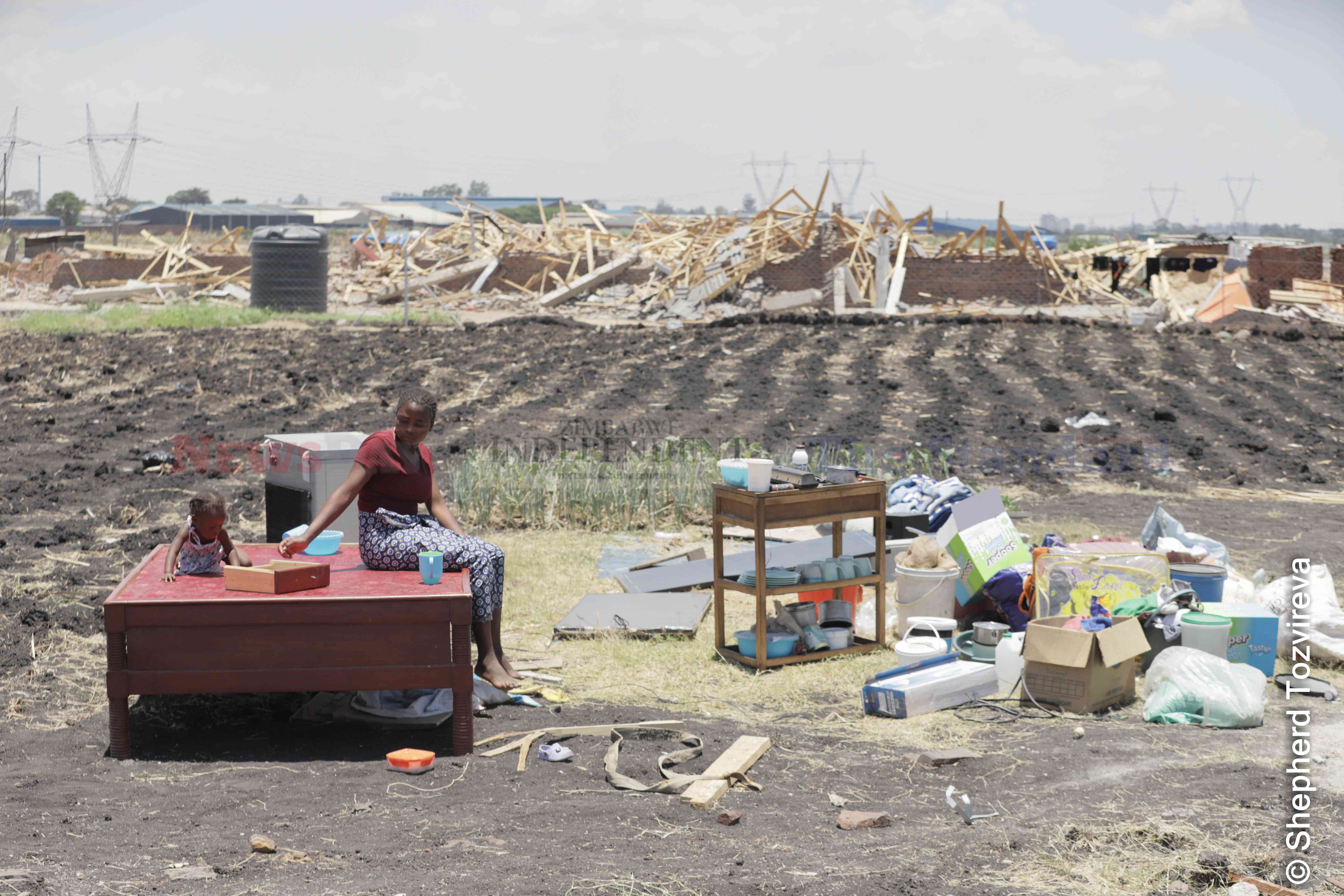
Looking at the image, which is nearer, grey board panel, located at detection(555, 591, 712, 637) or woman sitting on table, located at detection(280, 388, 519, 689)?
woman sitting on table, located at detection(280, 388, 519, 689)

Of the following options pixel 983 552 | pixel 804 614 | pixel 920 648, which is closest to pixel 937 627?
pixel 920 648

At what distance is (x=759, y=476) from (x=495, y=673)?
1569mm

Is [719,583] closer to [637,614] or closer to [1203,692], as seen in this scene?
[637,614]

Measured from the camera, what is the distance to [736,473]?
6137 mm

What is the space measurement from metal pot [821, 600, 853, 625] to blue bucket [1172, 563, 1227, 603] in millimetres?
1614

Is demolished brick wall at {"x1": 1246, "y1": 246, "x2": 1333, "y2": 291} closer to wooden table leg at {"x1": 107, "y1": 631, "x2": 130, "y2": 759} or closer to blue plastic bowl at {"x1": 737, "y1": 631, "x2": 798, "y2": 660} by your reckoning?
blue plastic bowl at {"x1": 737, "y1": 631, "x2": 798, "y2": 660}

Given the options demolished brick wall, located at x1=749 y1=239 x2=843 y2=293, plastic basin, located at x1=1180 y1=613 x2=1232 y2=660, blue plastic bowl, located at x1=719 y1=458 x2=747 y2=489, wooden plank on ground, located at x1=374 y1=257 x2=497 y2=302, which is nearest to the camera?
plastic basin, located at x1=1180 y1=613 x2=1232 y2=660

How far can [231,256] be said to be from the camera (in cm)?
3391

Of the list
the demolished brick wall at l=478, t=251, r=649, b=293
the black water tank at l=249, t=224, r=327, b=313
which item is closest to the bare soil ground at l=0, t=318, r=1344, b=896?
the black water tank at l=249, t=224, r=327, b=313

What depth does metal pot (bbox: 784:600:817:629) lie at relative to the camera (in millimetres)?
6297

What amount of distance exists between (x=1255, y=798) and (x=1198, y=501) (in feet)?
22.2

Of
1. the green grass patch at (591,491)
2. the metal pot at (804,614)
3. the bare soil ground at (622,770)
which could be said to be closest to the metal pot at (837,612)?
the metal pot at (804,614)

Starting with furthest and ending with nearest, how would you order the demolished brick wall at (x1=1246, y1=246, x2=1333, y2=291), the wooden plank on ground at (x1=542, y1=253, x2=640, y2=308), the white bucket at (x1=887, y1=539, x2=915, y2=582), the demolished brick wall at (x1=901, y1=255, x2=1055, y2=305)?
the wooden plank on ground at (x1=542, y1=253, x2=640, y2=308) → the demolished brick wall at (x1=901, y1=255, x2=1055, y2=305) → the demolished brick wall at (x1=1246, y1=246, x2=1333, y2=291) → the white bucket at (x1=887, y1=539, x2=915, y2=582)

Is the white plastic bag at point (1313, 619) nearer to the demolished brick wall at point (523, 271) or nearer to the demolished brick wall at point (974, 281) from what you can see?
the demolished brick wall at point (974, 281)
